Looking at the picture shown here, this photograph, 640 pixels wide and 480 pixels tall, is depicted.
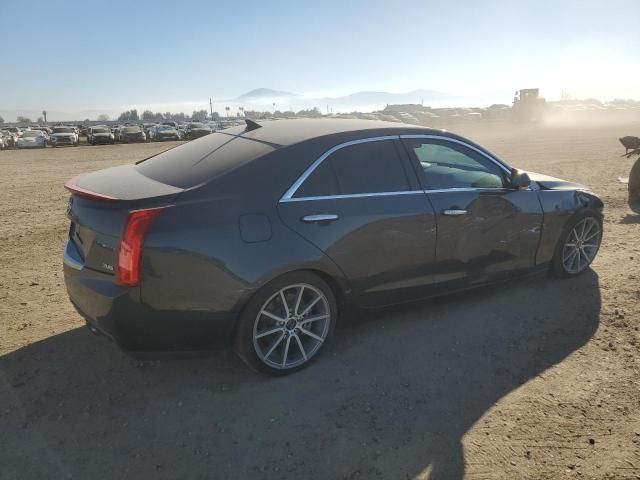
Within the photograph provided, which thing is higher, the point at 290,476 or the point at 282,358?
the point at 282,358

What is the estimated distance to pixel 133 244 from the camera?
Answer: 9.34ft

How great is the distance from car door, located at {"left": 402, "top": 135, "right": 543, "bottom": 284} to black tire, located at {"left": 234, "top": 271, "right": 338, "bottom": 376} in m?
1.03

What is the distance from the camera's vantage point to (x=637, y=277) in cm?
509

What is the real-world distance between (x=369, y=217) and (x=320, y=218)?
40 cm

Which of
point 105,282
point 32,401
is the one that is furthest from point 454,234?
point 32,401

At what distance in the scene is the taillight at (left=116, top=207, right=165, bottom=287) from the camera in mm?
2846

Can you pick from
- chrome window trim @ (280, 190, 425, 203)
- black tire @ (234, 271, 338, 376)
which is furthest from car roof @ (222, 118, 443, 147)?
black tire @ (234, 271, 338, 376)

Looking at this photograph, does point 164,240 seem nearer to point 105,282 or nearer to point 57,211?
point 105,282

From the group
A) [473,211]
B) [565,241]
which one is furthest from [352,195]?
[565,241]

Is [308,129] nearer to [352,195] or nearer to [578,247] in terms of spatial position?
[352,195]

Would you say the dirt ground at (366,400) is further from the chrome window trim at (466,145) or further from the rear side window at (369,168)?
the chrome window trim at (466,145)

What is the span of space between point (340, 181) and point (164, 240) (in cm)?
129

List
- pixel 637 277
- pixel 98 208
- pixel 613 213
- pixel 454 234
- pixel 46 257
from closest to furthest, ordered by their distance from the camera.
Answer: pixel 98 208 < pixel 454 234 < pixel 637 277 < pixel 46 257 < pixel 613 213

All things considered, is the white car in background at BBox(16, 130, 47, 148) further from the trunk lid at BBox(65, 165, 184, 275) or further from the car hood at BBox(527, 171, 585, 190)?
the car hood at BBox(527, 171, 585, 190)
